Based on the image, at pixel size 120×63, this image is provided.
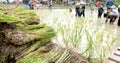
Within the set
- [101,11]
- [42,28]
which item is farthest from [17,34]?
[101,11]

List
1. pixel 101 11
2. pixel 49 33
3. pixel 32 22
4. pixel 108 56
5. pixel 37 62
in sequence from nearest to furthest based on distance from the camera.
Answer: pixel 37 62 → pixel 49 33 → pixel 32 22 → pixel 108 56 → pixel 101 11

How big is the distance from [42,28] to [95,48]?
0.74 metres

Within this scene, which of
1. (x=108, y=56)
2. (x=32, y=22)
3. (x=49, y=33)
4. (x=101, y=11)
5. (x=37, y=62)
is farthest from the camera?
(x=101, y=11)

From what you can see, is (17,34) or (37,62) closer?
(37,62)

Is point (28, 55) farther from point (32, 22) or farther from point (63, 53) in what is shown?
point (32, 22)

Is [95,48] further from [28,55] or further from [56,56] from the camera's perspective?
[28,55]

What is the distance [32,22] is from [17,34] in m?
0.50

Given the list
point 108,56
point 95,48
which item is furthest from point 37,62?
point 108,56

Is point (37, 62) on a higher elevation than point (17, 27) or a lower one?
lower

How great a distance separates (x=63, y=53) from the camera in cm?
263

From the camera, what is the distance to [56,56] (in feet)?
8.39

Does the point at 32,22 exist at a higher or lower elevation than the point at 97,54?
higher

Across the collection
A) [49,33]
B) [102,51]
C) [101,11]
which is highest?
[49,33]

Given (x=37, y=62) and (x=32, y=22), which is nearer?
(x=37, y=62)
